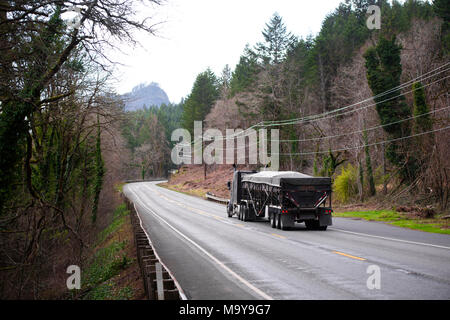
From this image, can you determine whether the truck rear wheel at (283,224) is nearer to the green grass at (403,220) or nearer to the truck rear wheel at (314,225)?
the truck rear wheel at (314,225)

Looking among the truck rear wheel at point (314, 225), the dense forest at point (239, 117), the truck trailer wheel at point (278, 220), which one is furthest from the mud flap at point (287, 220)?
the dense forest at point (239, 117)

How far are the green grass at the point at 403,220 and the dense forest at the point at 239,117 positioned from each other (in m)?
2.52

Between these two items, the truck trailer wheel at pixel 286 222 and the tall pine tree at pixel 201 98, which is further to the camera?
the tall pine tree at pixel 201 98

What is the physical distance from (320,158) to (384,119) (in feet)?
48.4

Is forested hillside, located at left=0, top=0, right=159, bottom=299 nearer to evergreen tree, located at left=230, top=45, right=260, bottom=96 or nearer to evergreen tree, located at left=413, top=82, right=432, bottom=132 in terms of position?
evergreen tree, located at left=413, top=82, right=432, bottom=132

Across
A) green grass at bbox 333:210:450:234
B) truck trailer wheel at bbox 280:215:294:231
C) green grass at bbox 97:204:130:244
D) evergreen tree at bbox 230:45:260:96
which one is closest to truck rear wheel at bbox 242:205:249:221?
truck trailer wheel at bbox 280:215:294:231

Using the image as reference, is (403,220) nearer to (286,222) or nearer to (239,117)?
(286,222)

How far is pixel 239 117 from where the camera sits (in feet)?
223

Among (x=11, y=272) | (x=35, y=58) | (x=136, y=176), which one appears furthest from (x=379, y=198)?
(x=136, y=176)

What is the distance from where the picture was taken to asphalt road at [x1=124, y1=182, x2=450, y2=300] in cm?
804

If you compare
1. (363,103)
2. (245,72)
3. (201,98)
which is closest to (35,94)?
(363,103)

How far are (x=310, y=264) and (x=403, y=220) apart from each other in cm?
1409

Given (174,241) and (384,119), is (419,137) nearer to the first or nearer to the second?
(384,119)

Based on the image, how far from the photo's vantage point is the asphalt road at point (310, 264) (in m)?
8.04
